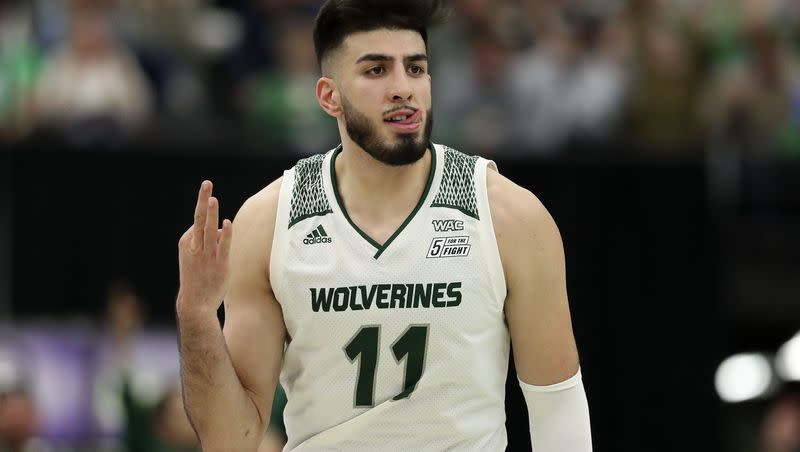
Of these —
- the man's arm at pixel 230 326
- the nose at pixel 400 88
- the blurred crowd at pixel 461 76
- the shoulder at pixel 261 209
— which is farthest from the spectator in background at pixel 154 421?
the nose at pixel 400 88

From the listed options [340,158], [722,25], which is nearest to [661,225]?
[722,25]

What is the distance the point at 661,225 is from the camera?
35.1 feet

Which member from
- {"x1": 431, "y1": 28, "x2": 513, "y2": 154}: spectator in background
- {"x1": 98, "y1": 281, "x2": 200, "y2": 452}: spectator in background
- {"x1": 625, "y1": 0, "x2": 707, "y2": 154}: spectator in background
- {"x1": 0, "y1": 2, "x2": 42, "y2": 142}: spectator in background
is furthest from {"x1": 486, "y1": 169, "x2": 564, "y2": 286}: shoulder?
{"x1": 625, "y1": 0, "x2": 707, "y2": 154}: spectator in background

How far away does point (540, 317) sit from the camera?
4.78 meters

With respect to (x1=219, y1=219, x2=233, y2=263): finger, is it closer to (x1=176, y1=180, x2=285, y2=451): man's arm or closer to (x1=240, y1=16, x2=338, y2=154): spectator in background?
(x1=176, y1=180, x2=285, y2=451): man's arm

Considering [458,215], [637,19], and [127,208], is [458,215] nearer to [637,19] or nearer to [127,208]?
[127,208]

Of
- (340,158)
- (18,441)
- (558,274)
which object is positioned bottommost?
(18,441)

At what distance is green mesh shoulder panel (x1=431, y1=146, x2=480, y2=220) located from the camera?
191 inches

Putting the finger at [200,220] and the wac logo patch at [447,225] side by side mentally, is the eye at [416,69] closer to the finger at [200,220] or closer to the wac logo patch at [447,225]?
the wac logo patch at [447,225]

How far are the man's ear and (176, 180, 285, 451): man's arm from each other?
328mm

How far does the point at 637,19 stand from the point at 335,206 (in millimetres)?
7481

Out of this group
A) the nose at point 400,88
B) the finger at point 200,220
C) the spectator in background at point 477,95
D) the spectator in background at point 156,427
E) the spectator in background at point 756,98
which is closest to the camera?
the finger at point 200,220

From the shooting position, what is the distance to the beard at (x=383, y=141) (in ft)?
15.7

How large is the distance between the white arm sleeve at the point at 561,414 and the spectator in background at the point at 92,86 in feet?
18.8
